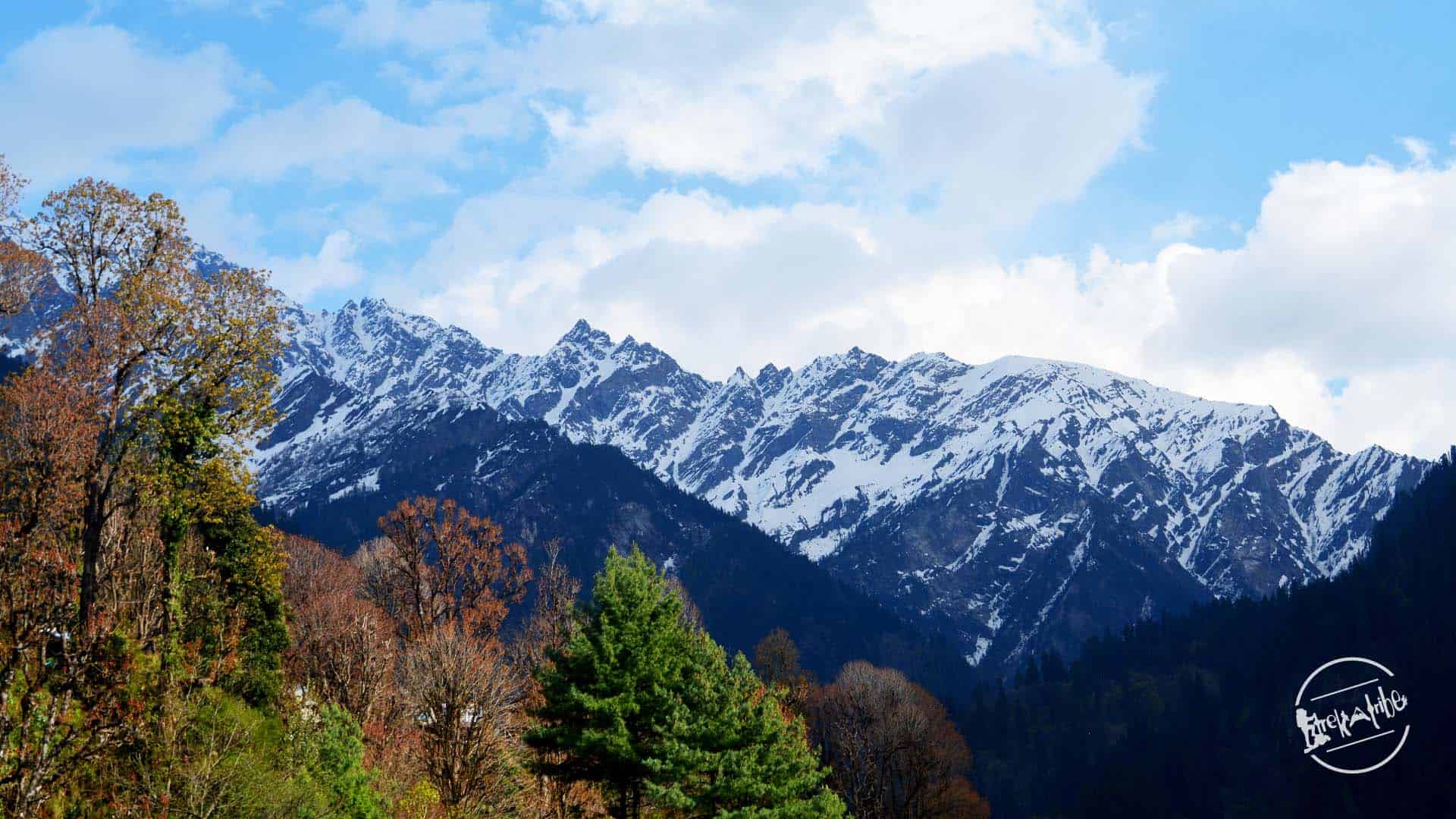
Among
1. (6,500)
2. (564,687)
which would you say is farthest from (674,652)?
(6,500)

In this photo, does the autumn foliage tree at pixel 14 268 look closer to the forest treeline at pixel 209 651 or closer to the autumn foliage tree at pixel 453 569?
the forest treeline at pixel 209 651

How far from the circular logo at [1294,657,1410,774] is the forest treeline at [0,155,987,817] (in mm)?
160012

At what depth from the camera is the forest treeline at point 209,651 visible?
2986cm

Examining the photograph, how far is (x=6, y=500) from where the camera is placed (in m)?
33.1

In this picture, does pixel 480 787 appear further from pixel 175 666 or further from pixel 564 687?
pixel 175 666

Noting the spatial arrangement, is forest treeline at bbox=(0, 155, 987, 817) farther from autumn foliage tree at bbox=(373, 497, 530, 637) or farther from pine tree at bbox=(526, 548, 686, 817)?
autumn foliage tree at bbox=(373, 497, 530, 637)

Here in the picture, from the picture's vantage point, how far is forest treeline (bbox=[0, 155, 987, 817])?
98.0ft

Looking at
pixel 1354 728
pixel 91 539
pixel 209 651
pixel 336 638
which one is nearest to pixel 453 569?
pixel 336 638

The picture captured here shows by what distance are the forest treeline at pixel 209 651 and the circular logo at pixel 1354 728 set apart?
525ft

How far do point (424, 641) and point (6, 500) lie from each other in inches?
893

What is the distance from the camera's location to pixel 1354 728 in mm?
187375

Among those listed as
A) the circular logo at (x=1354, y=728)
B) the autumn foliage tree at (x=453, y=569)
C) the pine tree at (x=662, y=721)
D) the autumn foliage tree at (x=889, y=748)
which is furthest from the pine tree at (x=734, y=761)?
the circular logo at (x=1354, y=728)

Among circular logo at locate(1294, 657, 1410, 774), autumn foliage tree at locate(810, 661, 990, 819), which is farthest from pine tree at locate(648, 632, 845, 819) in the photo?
circular logo at locate(1294, 657, 1410, 774)

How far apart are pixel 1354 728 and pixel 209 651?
19873 centimetres
